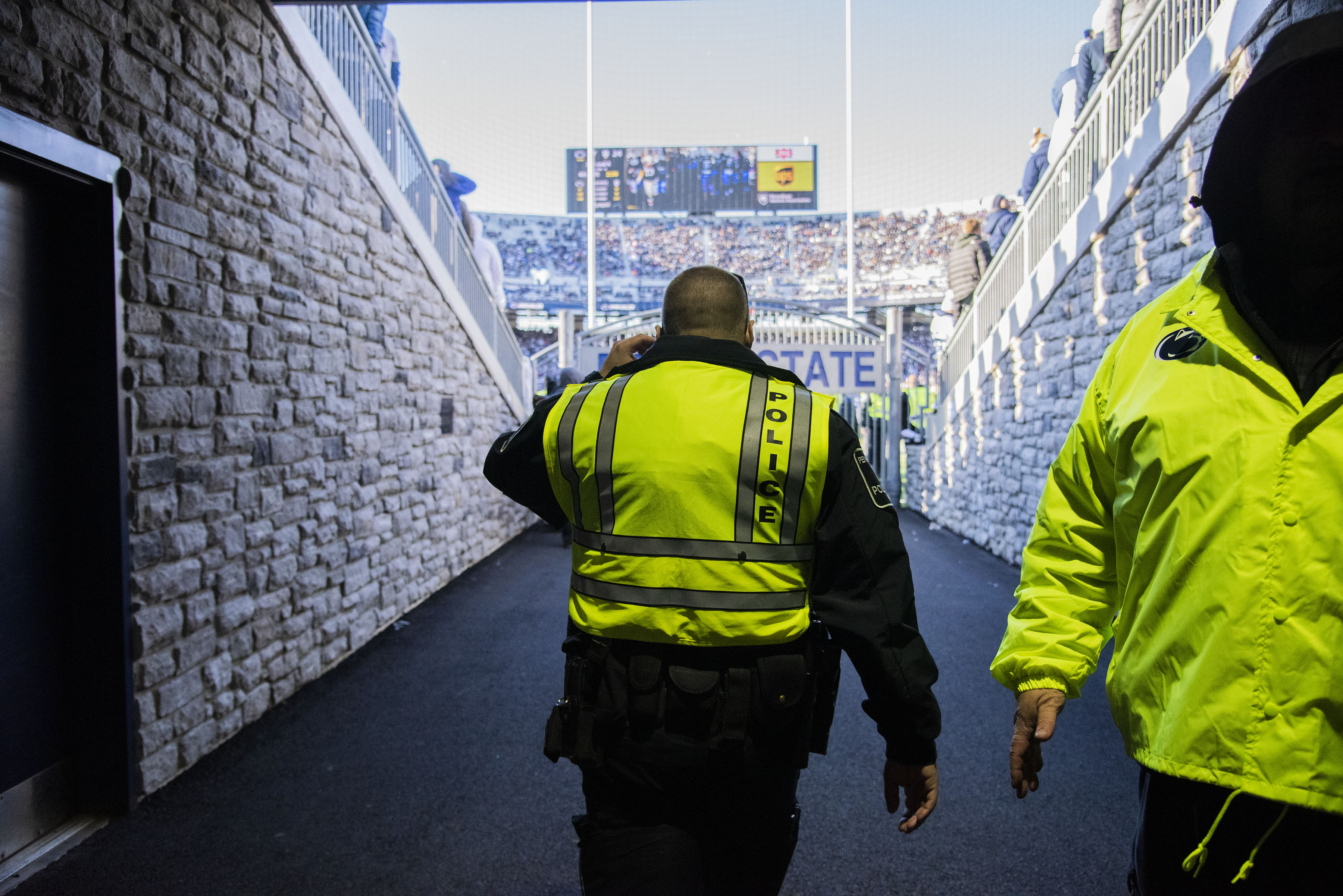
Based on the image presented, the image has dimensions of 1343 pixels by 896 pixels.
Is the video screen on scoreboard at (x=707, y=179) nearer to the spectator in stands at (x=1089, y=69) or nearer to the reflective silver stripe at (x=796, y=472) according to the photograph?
the spectator in stands at (x=1089, y=69)

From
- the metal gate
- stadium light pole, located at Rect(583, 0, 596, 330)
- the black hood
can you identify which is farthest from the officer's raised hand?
stadium light pole, located at Rect(583, 0, 596, 330)

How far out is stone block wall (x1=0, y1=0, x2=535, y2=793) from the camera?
2.90m

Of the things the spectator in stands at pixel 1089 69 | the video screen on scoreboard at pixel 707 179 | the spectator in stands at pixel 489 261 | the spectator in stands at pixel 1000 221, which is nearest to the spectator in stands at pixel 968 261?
the spectator in stands at pixel 1000 221

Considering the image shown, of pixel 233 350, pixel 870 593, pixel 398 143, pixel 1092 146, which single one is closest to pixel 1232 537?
pixel 870 593

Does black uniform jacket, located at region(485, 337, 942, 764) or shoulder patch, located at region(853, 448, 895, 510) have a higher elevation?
shoulder patch, located at region(853, 448, 895, 510)

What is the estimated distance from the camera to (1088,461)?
1.33 meters

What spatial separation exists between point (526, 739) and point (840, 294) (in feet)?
106

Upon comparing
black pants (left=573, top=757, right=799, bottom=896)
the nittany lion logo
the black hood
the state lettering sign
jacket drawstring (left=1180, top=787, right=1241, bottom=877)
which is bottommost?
black pants (left=573, top=757, right=799, bottom=896)

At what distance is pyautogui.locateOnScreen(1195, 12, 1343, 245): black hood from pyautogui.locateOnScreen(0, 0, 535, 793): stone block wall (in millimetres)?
3313

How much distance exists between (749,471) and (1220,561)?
0.76 m

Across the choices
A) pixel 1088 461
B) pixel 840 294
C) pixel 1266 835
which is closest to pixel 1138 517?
pixel 1088 461

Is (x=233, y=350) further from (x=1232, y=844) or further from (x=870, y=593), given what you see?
(x=1232, y=844)

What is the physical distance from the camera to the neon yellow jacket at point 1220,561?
992 millimetres

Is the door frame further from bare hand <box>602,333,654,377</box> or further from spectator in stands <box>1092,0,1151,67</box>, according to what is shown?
spectator in stands <box>1092,0,1151,67</box>
